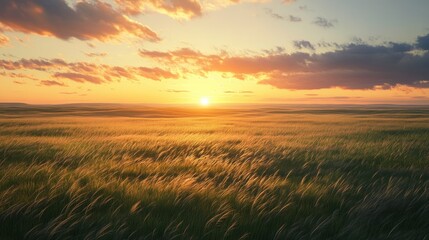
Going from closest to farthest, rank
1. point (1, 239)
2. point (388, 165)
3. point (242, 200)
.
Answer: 1. point (1, 239)
2. point (242, 200)
3. point (388, 165)

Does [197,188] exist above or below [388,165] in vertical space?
above

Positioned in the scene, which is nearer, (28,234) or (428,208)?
(28,234)

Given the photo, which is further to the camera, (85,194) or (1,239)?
(85,194)

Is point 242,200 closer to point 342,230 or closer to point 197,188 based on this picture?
point 197,188

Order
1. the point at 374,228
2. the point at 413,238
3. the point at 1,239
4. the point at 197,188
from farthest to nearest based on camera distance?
1. the point at 197,188
2. the point at 374,228
3. the point at 413,238
4. the point at 1,239

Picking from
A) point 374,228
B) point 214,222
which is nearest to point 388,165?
point 374,228

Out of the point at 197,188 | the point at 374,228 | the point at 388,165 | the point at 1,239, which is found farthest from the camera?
the point at 388,165

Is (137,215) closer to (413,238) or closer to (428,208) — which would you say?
(413,238)

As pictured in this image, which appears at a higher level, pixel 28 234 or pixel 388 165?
pixel 28 234

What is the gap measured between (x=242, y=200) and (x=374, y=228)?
1.80m

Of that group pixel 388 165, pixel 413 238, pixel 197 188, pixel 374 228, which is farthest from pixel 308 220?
pixel 388 165

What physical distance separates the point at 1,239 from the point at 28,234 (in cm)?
26

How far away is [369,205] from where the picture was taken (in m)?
5.20

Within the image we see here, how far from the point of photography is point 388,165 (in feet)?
33.4
